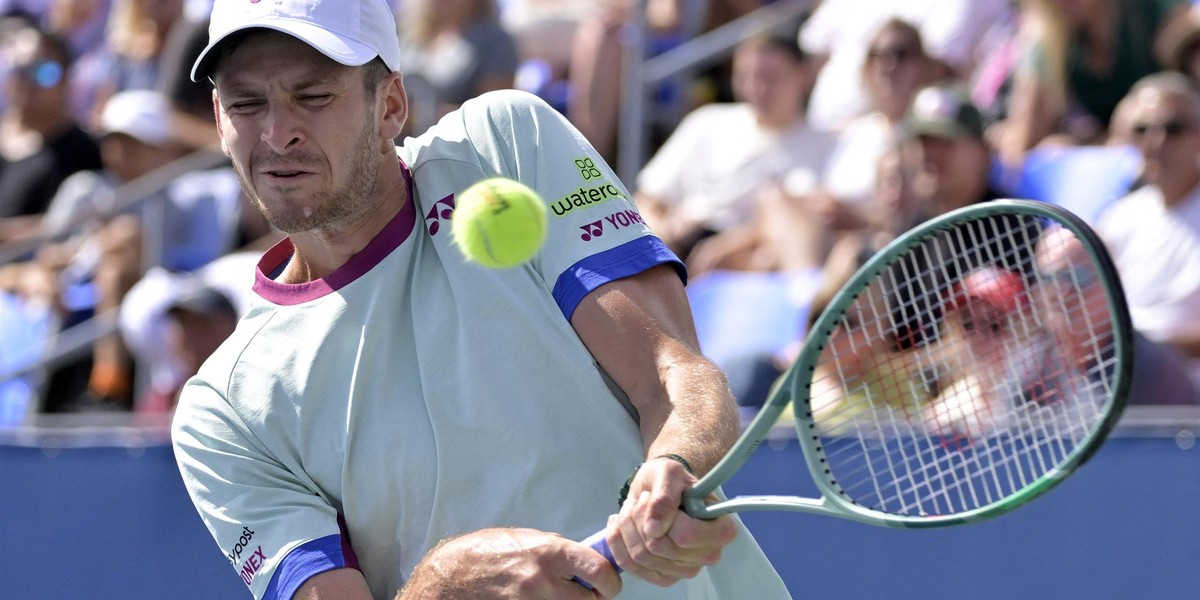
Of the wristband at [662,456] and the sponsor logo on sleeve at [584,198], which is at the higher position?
the sponsor logo on sleeve at [584,198]

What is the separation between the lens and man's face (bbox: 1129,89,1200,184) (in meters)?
→ 4.96

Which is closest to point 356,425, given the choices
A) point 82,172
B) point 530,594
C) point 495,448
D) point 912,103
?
point 495,448

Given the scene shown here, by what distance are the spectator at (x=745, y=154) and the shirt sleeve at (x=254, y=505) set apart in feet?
11.5

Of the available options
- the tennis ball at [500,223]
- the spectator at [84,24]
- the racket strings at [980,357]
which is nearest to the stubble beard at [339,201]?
the tennis ball at [500,223]

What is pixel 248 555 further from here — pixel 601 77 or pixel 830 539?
pixel 601 77

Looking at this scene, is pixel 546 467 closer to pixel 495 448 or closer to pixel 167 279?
pixel 495 448

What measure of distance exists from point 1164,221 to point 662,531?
3.27m

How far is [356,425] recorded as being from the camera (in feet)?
8.87

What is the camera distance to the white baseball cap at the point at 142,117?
25.3ft

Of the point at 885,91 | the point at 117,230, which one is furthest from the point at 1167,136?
the point at 117,230

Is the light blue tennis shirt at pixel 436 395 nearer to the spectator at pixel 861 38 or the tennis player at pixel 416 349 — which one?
the tennis player at pixel 416 349

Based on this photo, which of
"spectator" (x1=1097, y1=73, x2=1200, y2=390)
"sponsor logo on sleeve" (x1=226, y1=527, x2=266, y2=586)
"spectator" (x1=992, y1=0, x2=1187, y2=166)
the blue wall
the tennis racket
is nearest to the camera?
the tennis racket

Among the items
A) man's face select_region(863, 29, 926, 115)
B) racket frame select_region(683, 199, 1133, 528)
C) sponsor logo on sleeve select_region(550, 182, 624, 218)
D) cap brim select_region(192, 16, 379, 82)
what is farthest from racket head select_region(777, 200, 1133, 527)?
man's face select_region(863, 29, 926, 115)

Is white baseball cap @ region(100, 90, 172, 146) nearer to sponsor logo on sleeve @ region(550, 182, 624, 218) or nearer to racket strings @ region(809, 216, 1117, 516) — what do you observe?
racket strings @ region(809, 216, 1117, 516)
